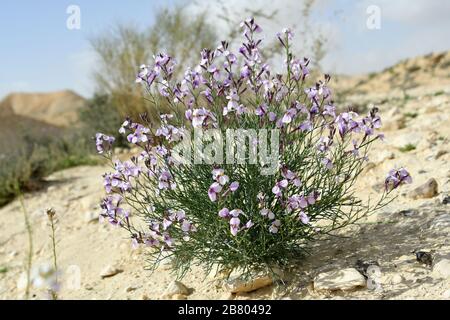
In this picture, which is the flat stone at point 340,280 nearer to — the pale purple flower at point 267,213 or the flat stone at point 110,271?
the pale purple flower at point 267,213

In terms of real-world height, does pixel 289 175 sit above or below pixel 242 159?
below

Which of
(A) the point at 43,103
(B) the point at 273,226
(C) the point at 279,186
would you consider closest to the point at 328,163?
(C) the point at 279,186

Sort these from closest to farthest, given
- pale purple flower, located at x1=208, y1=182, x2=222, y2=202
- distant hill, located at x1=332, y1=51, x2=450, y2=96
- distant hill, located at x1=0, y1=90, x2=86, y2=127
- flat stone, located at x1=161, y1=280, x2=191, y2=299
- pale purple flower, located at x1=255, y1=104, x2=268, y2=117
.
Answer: pale purple flower, located at x1=208, y1=182, x2=222, y2=202
pale purple flower, located at x1=255, y1=104, x2=268, y2=117
flat stone, located at x1=161, y1=280, x2=191, y2=299
distant hill, located at x1=332, y1=51, x2=450, y2=96
distant hill, located at x1=0, y1=90, x2=86, y2=127

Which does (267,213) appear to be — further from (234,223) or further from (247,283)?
(247,283)

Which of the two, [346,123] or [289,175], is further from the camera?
[346,123]

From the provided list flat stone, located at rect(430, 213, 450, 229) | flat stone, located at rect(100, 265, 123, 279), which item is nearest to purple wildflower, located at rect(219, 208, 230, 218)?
flat stone, located at rect(430, 213, 450, 229)

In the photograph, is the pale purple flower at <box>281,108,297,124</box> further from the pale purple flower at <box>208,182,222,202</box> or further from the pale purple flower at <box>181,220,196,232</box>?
the pale purple flower at <box>181,220,196,232</box>
